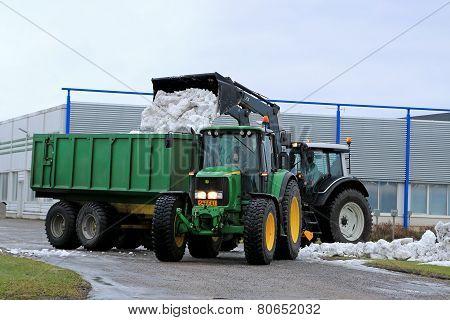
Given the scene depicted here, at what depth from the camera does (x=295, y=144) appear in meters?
20.7

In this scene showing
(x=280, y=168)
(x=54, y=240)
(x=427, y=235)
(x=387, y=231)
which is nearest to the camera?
(x=280, y=168)

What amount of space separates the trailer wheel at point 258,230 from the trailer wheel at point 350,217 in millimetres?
4886

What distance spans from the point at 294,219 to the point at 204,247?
2114mm

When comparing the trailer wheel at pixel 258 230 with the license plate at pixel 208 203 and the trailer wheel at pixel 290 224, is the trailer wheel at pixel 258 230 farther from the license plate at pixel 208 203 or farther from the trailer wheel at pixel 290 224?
the trailer wheel at pixel 290 224

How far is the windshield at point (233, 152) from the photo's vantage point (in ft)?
55.8

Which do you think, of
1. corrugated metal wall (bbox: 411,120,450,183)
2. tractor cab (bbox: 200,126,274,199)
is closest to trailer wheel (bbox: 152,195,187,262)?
tractor cab (bbox: 200,126,274,199)

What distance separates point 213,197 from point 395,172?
29404 millimetres

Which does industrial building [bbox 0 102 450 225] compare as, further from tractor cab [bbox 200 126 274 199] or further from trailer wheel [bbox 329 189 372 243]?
tractor cab [bbox 200 126 274 199]

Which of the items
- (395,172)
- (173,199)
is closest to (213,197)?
(173,199)

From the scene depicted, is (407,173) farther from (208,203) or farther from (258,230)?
(258,230)

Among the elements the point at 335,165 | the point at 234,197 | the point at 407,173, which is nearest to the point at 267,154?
the point at 234,197

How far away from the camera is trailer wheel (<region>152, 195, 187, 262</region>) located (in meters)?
16.2

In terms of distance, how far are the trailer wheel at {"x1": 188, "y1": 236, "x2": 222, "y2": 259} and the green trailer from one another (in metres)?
1.41
